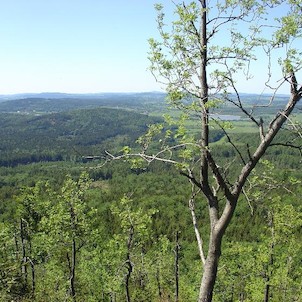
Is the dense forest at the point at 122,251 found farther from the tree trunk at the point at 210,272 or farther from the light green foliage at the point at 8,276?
the tree trunk at the point at 210,272

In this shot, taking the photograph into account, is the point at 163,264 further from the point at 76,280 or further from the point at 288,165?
the point at 288,165

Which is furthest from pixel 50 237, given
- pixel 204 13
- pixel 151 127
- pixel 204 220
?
pixel 204 220

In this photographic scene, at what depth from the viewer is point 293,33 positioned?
7.73m

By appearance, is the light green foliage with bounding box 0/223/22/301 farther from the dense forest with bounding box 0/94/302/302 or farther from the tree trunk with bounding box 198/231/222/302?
the tree trunk with bounding box 198/231/222/302

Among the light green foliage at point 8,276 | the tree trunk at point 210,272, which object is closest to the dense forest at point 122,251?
the light green foliage at point 8,276

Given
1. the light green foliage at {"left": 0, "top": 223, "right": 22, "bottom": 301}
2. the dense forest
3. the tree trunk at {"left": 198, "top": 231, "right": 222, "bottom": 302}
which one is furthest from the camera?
the dense forest

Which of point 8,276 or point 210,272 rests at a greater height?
point 210,272

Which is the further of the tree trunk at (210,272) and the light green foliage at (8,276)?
the light green foliage at (8,276)

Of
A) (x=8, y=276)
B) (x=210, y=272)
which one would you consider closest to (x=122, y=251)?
(x=8, y=276)

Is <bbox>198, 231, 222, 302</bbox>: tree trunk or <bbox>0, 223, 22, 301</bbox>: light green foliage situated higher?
<bbox>198, 231, 222, 302</bbox>: tree trunk

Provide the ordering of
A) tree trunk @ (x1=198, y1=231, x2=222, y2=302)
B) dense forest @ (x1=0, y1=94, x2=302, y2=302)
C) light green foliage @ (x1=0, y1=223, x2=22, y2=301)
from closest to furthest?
1. tree trunk @ (x1=198, y1=231, x2=222, y2=302)
2. light green foliage @ (x1=0, y1=223, x2=22, y2=301)
3. dense forest @ (x1=0, y1=94, x2=302, y2=302)

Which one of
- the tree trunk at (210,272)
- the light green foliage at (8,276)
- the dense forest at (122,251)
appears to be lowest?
the dense forest at (122,251)

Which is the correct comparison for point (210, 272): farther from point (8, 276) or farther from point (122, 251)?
point (122, 251)

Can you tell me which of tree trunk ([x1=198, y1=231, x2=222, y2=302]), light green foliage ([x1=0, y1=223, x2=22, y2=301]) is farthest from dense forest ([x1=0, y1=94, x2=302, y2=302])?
tree trunk ([x1=198, y1=231, x2=222, y2=302])
